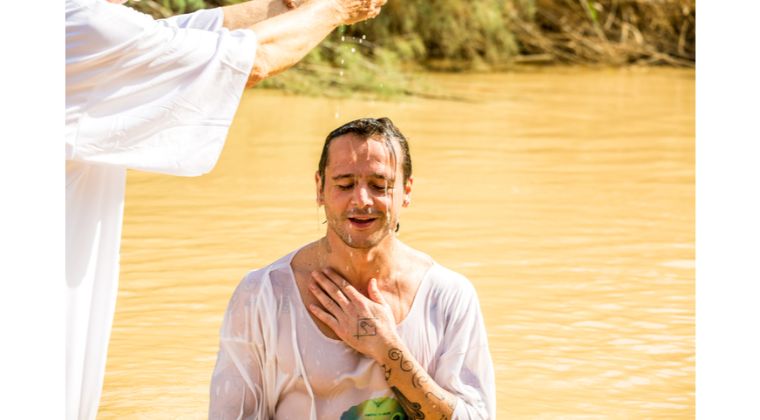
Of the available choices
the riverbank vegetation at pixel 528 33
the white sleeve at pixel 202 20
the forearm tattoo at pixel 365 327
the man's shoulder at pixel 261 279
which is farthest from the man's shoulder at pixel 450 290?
the riverbank vegetation at pixel 528 33

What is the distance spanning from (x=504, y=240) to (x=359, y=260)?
4.33m

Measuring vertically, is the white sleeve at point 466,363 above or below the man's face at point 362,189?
below

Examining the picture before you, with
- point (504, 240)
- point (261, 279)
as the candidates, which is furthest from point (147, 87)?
point (504, 240)

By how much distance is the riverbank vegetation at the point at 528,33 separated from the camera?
680 inches

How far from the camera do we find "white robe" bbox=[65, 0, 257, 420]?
11.0ft

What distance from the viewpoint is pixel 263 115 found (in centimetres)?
1270

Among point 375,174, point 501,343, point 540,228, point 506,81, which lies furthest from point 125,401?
point 506,81

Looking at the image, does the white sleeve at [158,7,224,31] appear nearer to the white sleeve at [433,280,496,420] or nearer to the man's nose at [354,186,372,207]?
the man's nose at [354,186,372,207]

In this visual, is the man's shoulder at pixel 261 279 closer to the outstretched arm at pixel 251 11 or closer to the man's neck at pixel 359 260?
the man's neck at pixel 359 260

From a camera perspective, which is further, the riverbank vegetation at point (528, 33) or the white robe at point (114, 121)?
the riverbank vegetation at point (528, 33)

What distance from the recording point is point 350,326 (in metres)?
3.68

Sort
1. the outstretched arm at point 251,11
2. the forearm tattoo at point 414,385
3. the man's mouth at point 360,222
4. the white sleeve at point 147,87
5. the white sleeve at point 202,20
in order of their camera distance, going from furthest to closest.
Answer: the outstretched arm at point 251,11 → the white sleeve at point 202,20 → the man's mouth at point 360,222 → the forearm tattoo at point 414,385 → the white sleeve at point 147,87

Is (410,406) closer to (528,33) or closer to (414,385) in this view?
(414,385)

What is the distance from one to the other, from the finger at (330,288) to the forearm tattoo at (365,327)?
0.06m
